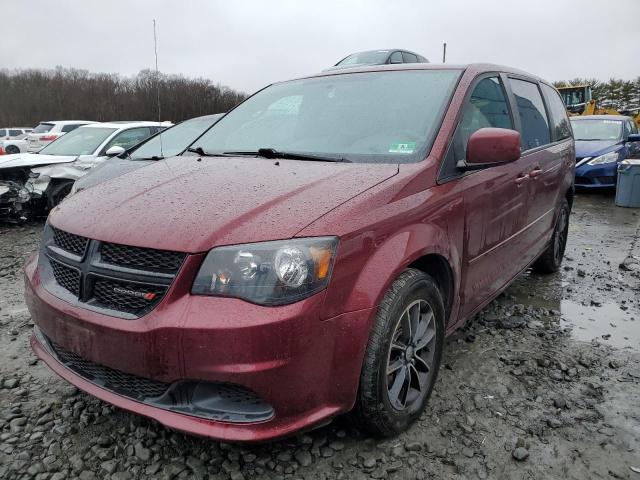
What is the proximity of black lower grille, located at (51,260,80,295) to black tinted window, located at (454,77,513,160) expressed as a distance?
1.82 m

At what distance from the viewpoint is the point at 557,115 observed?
4.27 m

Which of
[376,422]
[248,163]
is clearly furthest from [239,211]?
[376,422]

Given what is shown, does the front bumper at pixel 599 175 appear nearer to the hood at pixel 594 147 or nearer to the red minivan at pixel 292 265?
the hood at pixel 594 147

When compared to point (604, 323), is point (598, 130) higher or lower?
higher

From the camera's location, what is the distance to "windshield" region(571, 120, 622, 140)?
32.9ft

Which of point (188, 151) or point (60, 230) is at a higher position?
point (188, 151)

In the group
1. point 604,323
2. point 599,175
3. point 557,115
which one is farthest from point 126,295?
point 599,175

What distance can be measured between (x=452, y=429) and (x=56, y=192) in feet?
21.1

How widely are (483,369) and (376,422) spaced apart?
1070mm

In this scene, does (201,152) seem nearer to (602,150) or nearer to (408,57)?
(602,150)

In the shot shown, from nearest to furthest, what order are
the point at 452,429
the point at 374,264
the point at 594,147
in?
the point at 374,264
the point at 452,429
the point at 594,147

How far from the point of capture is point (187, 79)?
15.3ft

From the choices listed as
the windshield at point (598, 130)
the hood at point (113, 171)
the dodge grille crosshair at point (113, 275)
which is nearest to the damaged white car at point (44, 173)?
the hood at point (113, 171)

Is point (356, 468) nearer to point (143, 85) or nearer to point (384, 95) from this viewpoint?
point (384, 95)
